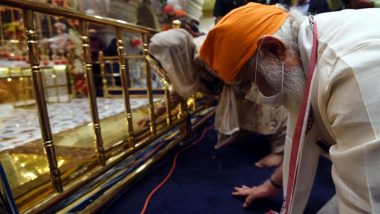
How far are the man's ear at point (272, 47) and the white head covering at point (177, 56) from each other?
0.65 meters

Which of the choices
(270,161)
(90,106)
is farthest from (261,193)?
(90,106)

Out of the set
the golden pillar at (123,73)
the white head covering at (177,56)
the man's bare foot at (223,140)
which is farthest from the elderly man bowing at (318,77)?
the man's bare foot at (223,140)

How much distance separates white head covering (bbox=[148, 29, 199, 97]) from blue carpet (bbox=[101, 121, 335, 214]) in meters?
0.40

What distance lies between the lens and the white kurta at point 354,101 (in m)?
0.41

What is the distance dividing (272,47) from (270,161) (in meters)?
0.88

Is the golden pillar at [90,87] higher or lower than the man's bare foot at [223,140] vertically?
higher

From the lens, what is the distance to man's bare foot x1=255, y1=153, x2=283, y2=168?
136 cm

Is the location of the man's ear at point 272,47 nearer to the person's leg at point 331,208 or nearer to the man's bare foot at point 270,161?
the person's leg at point 331,208

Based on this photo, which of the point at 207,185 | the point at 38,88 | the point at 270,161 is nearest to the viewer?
the point at 38,88

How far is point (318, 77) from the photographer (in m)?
0.53

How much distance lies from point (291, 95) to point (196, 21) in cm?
154

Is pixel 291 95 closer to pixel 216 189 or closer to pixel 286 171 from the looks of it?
pixel 286 171

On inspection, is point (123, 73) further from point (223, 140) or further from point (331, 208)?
point (331, 208)

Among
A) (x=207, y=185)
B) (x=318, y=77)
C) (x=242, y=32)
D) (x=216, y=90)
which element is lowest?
(x=207, y=185)
